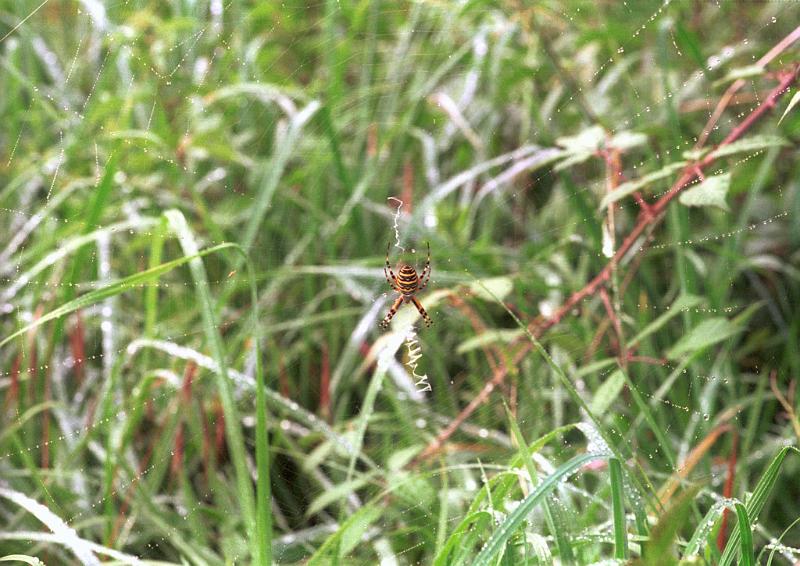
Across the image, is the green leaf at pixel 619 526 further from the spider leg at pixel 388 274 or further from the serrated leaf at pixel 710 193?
the spider leg at pixel 388 274

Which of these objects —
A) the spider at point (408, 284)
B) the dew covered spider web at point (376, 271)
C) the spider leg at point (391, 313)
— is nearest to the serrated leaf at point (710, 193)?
the dew covered spider web at point (376, 271)

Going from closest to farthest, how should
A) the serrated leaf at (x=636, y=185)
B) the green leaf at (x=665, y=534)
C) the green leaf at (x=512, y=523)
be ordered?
the green leaf at (x=665, y=534), the green leaf at (x=512, y=523), the serrated leaf at (x=636, y=185)

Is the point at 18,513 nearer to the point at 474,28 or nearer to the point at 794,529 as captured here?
the point at 794,529

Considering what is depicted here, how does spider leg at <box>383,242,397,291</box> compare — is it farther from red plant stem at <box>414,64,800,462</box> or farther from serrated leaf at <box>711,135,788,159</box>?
serrated leaf at <box>711,135,788,159</box>

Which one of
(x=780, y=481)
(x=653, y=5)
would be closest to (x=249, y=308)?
(x=780, y=481)

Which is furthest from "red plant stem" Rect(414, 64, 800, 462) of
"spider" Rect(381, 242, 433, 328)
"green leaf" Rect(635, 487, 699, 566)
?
"green leaf" Rect(635, 487, 699, 566)

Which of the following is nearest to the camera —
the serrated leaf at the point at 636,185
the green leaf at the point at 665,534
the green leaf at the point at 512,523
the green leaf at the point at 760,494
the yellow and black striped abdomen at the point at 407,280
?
the green leaf at the point at 665,534

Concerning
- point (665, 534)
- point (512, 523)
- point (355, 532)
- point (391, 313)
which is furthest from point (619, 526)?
point (391, 313)
